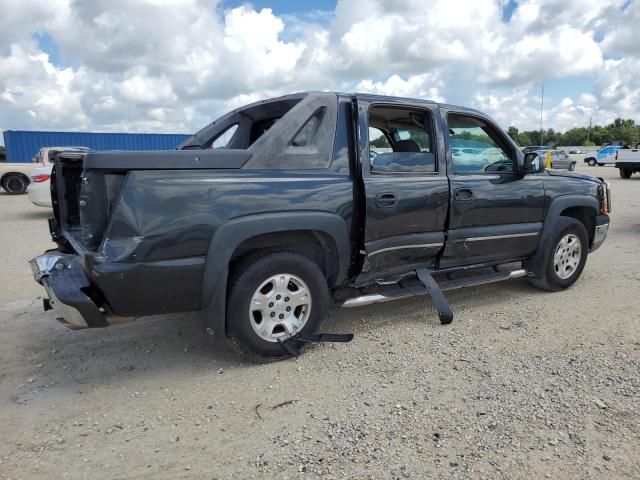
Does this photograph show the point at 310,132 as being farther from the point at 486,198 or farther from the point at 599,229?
the point at 599,229

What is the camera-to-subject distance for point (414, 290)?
420cm

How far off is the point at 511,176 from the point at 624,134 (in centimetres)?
9730

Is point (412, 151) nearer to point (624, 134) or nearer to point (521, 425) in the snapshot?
point (521, 425)

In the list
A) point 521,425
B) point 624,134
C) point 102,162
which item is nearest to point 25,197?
point 102,162

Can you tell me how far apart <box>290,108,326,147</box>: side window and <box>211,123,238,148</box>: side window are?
146 centimetres

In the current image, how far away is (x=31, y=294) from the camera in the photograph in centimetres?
528

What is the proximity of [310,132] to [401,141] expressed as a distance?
111 cm

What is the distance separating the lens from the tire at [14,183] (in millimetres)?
17125

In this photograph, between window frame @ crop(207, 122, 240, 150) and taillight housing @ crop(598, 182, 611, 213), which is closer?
window frame @ crop(207, 122, 240, 150)

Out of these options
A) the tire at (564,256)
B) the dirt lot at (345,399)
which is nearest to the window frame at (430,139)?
the dirt lot at (345,399)

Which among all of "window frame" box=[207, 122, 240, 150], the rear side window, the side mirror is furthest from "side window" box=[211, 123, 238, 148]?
the side mirror

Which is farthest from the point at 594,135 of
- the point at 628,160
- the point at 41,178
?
the point at 41,178

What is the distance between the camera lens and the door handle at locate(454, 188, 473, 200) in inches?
168

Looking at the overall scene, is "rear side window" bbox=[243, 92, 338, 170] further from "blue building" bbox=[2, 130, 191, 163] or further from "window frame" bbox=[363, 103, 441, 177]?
"blue building" bbox=[2, 130, 191, 163]
